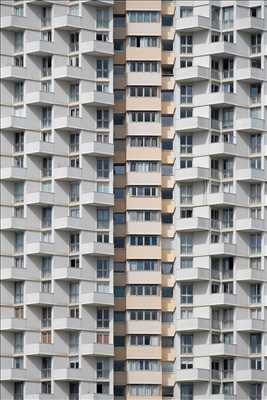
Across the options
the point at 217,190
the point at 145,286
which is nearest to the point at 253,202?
the point at 217,190

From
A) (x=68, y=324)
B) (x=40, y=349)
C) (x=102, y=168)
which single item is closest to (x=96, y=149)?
(x=102, y=168)

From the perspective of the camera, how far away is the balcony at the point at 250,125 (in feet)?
427

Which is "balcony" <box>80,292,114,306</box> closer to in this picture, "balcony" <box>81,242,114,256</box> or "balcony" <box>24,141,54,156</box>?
"balcony" <box>81,242,114,256</box>

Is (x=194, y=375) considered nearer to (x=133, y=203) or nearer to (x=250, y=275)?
(x=250, y=275)

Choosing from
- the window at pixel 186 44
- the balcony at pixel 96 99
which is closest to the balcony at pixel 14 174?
the balcony at pixel 96 99

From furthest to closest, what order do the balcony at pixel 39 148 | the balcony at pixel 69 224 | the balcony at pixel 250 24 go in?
the balcony at pixel 250 24 → the balcony at pixel 39 148 → the balcony at pixel 69 224

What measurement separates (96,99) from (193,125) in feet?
27.7

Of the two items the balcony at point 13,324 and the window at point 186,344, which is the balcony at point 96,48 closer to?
the balcony at point 13,324

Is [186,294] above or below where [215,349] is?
above

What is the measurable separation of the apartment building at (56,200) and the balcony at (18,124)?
0.11 metres

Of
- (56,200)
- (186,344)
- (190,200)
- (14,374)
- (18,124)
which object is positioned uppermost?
(18,124)

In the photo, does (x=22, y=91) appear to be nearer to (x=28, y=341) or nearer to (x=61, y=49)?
(x=61, y=49)

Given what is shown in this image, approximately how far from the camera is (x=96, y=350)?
411 ft

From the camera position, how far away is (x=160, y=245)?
12988 cm
